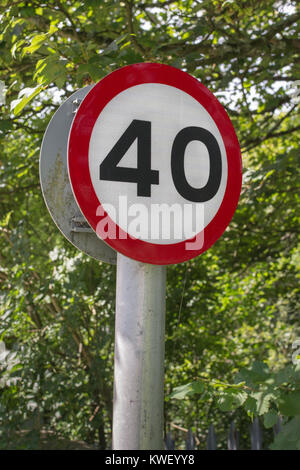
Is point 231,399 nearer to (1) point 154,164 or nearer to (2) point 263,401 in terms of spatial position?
(2) point 263,401

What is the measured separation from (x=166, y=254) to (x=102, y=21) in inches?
169

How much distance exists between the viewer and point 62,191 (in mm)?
1702

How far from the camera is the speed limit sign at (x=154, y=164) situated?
151 centimetres

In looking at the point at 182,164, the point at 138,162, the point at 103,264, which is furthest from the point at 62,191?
the point at 103,264

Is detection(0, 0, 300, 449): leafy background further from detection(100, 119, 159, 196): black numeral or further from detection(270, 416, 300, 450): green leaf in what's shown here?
detection(100, 119, 159, 196): black numeral

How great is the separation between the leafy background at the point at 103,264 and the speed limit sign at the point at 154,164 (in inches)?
24.5

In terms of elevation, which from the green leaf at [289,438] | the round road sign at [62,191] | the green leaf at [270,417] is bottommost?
the green leaf at [289,438]

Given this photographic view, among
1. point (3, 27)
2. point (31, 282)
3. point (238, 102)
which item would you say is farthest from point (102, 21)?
point (31, 282)

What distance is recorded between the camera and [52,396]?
170 inches

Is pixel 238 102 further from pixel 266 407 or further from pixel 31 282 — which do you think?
pixel 266 407

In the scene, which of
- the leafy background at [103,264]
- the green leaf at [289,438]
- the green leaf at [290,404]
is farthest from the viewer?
the leafy background at [103,264]

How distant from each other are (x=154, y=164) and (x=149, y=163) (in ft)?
0.06

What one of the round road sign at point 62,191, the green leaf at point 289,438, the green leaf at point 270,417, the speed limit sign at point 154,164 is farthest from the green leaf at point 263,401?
the round road sign at point 62,191

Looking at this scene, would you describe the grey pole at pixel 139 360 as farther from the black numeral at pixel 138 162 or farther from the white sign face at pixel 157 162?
the black numeral at pixel 138 162
